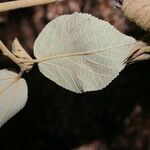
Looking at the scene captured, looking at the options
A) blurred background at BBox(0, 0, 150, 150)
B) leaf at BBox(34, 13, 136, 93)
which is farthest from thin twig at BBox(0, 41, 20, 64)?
blurred background at BBox(0, 0, 150, 150)

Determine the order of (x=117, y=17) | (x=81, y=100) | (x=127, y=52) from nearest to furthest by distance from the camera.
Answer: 1. (x=127, y=52)
2. (x=117, y=17)
3. (x=81, y=100)

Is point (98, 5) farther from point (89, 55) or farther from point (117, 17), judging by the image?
point (89, 55)

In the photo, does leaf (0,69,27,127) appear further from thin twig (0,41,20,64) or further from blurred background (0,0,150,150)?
blurred background (0,0,150,150)

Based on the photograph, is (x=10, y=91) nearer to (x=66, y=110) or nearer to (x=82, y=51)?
(x=82, y=51)

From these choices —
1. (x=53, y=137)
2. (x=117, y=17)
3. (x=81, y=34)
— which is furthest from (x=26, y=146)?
(x=81, y=34)

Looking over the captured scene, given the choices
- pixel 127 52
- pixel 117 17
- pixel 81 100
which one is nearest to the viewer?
pixel 127 52
